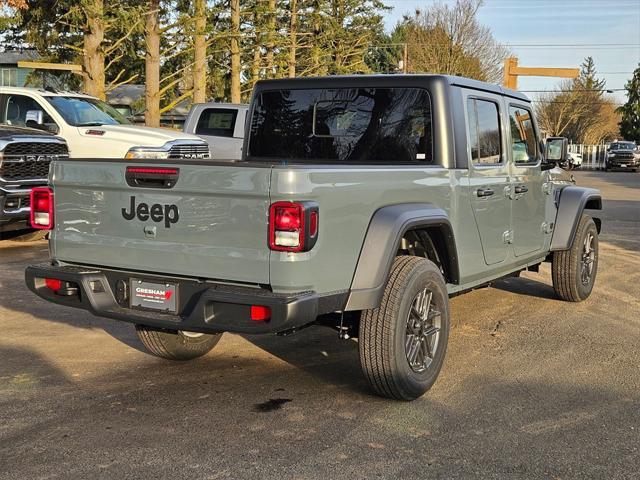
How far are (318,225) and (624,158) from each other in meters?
42.5

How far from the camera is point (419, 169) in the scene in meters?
4.71

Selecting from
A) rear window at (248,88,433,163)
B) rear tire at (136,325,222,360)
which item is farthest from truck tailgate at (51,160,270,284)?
rear window at (248,88,433,163)

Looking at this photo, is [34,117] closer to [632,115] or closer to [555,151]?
[555,151]

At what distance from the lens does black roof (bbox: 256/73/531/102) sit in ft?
17.3

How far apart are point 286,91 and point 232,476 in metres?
3.23

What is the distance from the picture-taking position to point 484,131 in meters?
5.65

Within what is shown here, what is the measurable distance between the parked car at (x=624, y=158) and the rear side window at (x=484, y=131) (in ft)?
131

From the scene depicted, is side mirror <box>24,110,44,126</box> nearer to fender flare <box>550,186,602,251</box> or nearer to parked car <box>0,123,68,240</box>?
parked car <box>0,123,68,240</box>

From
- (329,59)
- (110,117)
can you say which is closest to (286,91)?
(110,117)

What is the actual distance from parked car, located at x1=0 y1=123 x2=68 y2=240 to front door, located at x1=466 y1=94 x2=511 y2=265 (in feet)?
21.1

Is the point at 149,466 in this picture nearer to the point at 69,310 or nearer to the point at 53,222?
the point at 53,222

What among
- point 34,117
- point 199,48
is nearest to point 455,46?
point 199,48

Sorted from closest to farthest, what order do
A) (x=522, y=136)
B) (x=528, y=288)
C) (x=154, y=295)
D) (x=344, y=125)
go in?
(x=154, y=295)
(x=344, y=125)
(x=522, y=136)
(x=528, y=288)

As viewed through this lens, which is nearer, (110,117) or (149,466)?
(149,466)
